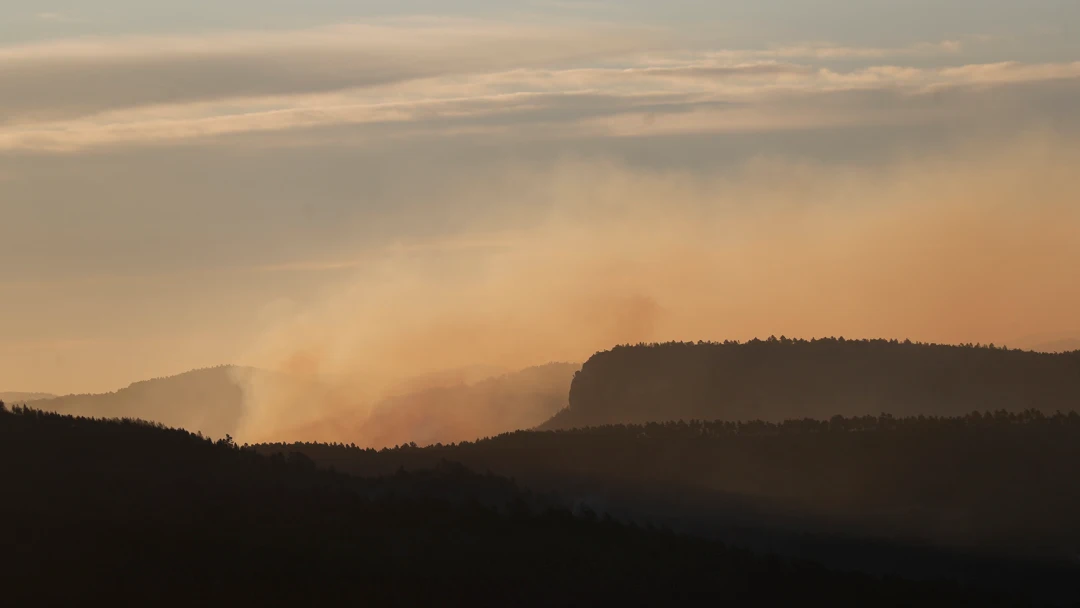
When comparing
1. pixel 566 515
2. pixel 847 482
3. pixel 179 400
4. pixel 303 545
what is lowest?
pixel 303 545

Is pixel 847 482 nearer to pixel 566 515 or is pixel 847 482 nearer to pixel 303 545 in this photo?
pixel 566 515

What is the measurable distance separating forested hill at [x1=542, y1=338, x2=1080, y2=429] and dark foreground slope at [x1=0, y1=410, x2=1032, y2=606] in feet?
180

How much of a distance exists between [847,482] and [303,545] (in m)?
24.7

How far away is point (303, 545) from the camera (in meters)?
31.9

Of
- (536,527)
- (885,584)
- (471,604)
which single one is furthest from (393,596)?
(885,584)

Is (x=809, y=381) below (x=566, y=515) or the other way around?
the other way around

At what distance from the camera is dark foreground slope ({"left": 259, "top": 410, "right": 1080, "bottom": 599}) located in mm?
41969

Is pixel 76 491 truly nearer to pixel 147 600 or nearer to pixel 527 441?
pixel 147 600

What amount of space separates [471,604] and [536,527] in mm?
8772

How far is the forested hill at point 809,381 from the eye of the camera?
9006 centimetres

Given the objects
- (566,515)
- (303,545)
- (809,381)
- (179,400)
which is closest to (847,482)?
(566,515)

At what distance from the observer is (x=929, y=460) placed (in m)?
52.1

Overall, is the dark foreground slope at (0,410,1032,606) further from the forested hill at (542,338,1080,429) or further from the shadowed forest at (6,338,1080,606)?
the forested hill at (542,338,1080,429)

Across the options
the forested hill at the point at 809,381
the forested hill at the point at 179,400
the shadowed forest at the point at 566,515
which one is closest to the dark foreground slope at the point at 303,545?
the shadowed forest at the point at 566,515
